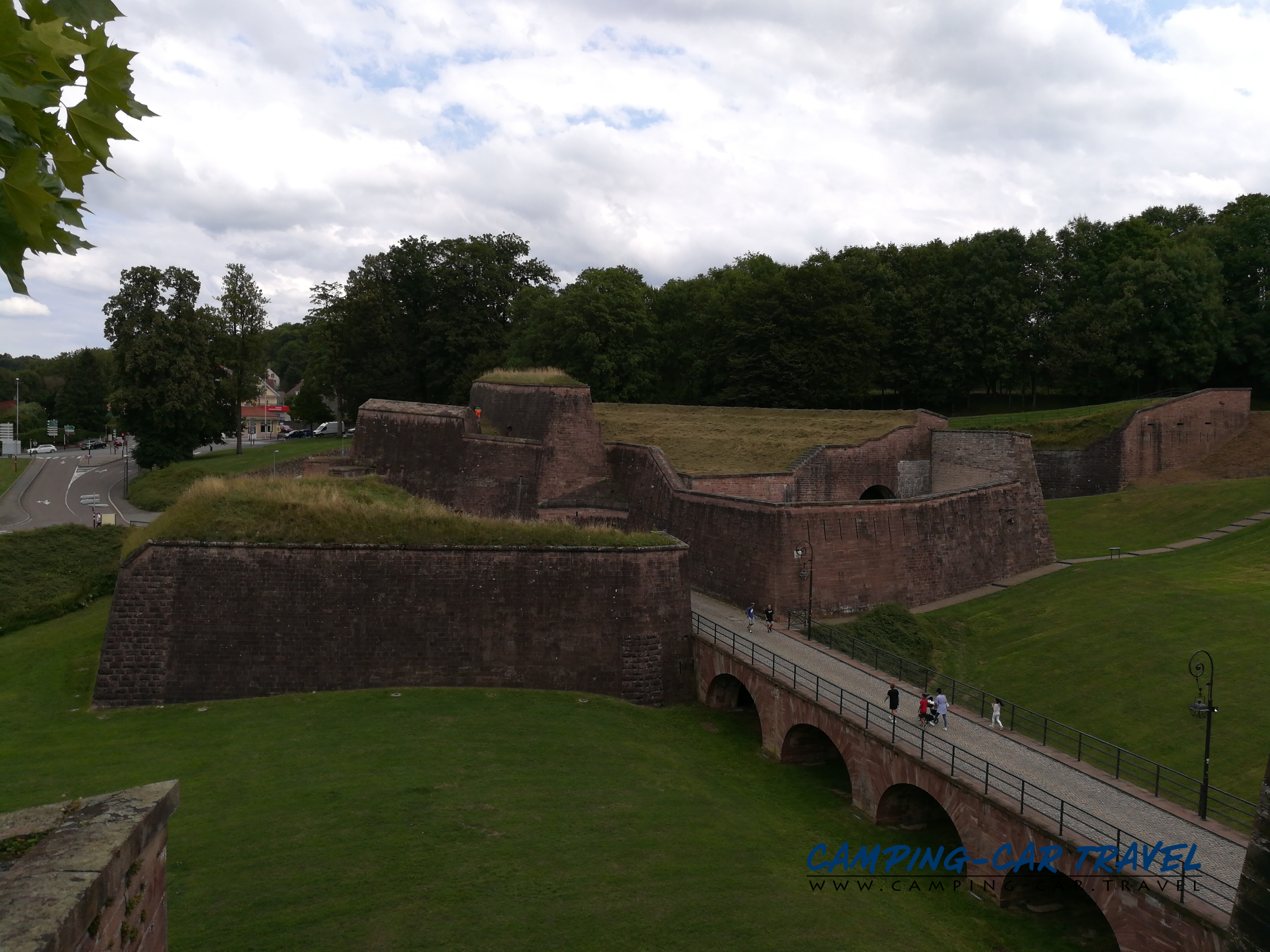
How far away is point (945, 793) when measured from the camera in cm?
1438

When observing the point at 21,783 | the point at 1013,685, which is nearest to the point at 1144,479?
the point at 1013,685

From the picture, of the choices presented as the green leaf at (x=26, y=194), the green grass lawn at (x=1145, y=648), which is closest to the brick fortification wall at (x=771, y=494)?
the green grass lawn at (x=1145, y=648)

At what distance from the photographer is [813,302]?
46.4 metres

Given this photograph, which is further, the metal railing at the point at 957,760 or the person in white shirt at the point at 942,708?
the person in white shirt at the point at 942,708

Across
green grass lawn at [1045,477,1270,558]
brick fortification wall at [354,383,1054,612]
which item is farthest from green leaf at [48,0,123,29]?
green grass lawn at [1045,477,1270,558]

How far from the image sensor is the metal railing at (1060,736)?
13.9 meters

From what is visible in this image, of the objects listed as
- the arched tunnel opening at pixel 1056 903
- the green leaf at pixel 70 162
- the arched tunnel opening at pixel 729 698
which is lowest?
the arched tunnel opening at pixel 1056 903

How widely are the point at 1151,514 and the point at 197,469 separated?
43.3 metres

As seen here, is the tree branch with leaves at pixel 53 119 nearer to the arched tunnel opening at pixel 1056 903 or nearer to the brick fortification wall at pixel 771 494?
the arched tunnel opening at pixel 1056 903

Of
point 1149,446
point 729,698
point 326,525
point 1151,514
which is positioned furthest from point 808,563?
point 1149,446

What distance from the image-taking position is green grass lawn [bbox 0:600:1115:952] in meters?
11.2

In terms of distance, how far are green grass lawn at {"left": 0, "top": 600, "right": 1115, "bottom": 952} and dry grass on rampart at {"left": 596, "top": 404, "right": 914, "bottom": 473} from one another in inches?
640

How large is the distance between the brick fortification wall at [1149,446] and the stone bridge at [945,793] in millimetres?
24236

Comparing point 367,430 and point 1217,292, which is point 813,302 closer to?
point 1217,292
